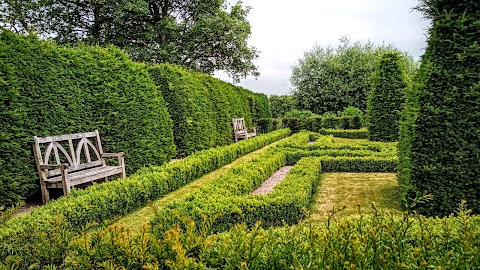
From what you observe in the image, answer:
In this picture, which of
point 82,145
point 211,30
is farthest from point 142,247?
point 211,30

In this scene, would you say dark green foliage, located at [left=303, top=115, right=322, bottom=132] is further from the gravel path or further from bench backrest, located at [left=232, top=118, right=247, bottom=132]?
the gravel path

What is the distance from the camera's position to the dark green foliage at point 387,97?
1184 centimetres

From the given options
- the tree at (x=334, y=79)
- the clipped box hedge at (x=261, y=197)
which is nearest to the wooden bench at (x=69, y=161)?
the clipped box hedge at (x=261, y=197)

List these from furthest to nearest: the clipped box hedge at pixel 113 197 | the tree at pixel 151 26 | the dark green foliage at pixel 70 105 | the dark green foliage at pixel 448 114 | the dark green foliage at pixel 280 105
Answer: the dark green foliage at pixel 280 105 < the tree at pixel 151 26 < the dark green foliage at pixel 70 105 < the dark green foliage at pixel 448 114 < the clipped box hedge at pixel 113 197

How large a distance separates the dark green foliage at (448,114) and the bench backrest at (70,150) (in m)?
6.02

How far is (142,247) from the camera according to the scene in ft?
5.63

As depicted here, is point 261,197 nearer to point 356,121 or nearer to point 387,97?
point 387,97

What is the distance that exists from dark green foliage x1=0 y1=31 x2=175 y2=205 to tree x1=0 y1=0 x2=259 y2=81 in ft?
32.9

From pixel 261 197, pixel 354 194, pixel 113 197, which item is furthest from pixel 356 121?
pixel 113 197

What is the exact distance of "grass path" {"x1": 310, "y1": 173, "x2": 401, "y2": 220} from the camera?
5242mm

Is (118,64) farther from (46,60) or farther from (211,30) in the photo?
(211,30)

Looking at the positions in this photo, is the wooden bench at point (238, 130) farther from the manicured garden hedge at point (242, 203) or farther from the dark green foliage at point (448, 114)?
the dark green foliage at point (448, 114)

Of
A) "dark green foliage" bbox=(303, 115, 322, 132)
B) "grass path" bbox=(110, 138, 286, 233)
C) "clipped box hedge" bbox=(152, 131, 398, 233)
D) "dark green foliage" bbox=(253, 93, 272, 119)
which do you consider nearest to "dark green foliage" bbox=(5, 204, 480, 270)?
"clipped box hedge" bbox=(152, 131, 398, 233)

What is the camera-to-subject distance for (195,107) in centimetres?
1123
